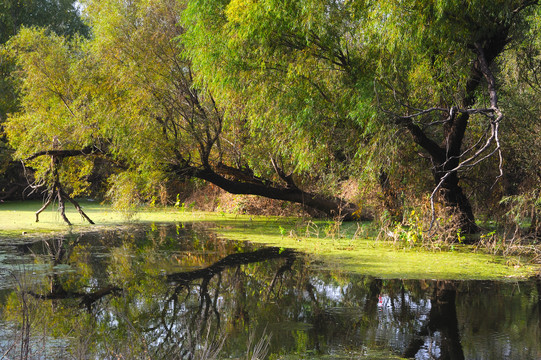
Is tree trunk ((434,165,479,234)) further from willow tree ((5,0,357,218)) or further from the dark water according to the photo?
the dark water

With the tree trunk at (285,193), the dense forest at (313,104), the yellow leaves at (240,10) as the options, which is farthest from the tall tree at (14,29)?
the yellow leaves at (240,10)

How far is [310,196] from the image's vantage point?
626 inches

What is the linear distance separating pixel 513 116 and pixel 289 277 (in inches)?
211

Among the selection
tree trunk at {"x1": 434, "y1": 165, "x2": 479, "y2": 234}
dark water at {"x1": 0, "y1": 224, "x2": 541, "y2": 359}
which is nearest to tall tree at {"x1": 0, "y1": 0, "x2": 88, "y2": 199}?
dark water at {"x1": 0, "y1": 224, "x2": 541, "y2": 359}

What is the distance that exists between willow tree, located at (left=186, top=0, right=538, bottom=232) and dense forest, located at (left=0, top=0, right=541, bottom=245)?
0.11 feet

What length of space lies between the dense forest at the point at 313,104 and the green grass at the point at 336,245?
31.2 inches

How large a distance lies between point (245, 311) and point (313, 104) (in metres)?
5.31

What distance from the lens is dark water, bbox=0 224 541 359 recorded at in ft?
17.1

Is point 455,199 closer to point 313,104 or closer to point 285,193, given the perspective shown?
point 313,104

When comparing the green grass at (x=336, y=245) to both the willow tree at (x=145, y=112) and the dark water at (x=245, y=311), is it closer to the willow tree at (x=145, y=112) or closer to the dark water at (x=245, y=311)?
the dark water at (x=245, y=311)

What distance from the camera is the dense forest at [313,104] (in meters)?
10.1

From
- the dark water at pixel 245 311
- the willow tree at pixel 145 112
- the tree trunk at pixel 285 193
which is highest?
the willow tree at pixel 145 112

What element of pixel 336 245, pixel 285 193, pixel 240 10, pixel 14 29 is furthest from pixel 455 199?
pixel 14 29

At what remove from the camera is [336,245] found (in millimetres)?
12109
